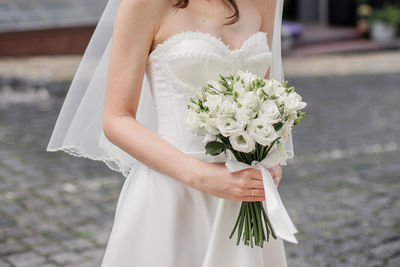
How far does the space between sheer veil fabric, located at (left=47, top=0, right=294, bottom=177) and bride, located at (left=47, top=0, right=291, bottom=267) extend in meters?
0.33

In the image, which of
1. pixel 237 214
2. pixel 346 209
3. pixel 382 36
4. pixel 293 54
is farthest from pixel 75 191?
pixel 382 36

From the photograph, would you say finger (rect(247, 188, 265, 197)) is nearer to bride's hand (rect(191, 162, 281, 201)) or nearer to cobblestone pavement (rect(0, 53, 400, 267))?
bride's hand (rect(191, 162, 281, 201))

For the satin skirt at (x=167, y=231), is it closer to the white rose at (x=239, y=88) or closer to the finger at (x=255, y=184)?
the finger at (x=255, y=184)

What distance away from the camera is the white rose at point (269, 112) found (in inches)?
68.9

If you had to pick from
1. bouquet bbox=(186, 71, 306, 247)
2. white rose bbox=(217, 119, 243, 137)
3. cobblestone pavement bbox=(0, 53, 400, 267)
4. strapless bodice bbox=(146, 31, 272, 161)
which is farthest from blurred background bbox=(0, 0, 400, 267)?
white rose bbox=(217, 119, 243, 137)

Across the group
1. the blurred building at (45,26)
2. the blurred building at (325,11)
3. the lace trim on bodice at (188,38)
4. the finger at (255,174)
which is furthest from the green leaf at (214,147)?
the blurred building at (325,11)

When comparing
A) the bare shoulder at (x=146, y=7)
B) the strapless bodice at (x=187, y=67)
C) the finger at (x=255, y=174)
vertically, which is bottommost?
the finger at (x=255, y=174)

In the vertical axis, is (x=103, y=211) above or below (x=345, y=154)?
below

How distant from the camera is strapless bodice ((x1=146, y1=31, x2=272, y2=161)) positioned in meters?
2.02

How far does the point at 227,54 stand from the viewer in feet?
6.77

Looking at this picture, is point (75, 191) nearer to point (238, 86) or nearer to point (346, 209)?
point (346, 209)

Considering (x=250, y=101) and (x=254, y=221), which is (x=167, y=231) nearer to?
→ (x=254, y=221)

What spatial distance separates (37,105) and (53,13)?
5505mm

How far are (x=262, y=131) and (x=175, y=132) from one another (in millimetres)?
504
